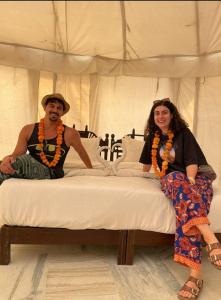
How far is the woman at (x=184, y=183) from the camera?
153 centimetres

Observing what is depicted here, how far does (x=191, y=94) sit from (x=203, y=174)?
5.59ft

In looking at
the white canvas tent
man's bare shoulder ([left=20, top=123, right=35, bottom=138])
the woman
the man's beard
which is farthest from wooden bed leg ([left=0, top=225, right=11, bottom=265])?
the white canvas tent

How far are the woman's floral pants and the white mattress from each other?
17 cm

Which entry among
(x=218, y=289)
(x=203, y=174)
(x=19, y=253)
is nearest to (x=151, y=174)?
(x=203, y=174)

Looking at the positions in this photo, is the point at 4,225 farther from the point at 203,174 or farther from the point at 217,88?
the point at 217,88

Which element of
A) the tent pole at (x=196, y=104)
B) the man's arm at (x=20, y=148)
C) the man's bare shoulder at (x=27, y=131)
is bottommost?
the man's arm at (x=20, y=148)

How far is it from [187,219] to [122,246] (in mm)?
486

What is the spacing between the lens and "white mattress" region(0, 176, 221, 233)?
177 cm

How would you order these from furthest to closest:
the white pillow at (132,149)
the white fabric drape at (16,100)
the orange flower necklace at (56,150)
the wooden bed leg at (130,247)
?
the white pillow at (132,149) < the white fabric drape at (16,100) < the orange flower necklace at (56,150) < the wooden bed leg at (130,247)

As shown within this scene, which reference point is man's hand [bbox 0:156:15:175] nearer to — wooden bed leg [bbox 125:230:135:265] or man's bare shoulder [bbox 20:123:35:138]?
man's bare shoulder [bbox 20:123:35:138]

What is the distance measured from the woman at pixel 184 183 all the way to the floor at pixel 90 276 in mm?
→ 201

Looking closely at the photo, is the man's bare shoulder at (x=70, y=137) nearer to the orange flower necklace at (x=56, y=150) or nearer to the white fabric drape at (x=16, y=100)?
the orange flower necklace at (x=56, y=150)

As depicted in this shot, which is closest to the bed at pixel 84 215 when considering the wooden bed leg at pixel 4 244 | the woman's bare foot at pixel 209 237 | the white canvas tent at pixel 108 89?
the wooden bed leg at pixel 4 244

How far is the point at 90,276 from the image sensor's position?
170 centimetres
